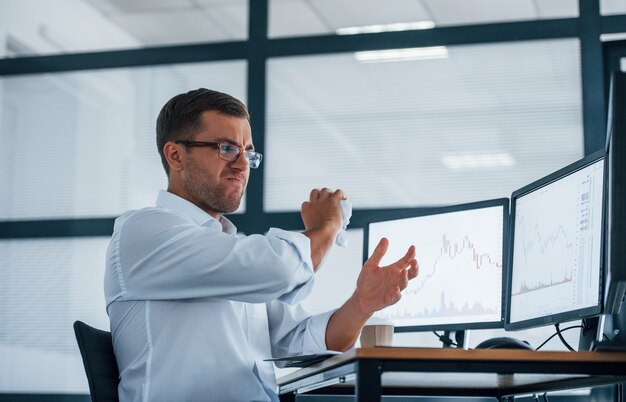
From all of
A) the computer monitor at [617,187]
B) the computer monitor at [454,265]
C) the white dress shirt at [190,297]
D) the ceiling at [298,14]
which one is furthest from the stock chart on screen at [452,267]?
the ceiling at [298,14]

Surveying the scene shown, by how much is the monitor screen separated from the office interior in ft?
3.95

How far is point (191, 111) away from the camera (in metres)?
2.35

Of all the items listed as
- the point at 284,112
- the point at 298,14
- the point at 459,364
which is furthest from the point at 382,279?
the point at 298,14

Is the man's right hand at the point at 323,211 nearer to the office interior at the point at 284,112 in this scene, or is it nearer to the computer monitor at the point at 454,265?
the computer monitor at the point at 454,265

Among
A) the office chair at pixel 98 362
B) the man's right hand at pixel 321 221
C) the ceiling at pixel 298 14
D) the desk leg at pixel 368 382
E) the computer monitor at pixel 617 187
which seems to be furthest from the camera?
the ceiling at pixel 298 14

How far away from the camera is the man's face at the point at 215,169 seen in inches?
90.2

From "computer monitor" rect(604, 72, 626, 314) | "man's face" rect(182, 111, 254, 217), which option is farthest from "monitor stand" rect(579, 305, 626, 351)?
"man's face" rect(182, 111, 254, 217)

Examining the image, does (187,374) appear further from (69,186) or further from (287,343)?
(69,186)

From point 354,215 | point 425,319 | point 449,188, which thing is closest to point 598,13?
point 449,188

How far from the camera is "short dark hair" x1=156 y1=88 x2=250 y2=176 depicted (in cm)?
234

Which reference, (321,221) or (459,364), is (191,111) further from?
(459,364)

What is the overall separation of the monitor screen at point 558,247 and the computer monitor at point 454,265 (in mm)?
73

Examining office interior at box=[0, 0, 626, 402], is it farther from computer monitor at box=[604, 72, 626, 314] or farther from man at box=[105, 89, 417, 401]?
computer monitor at box=[604, 72, 626, 314]

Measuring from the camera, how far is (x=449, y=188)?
3631 millimetres
